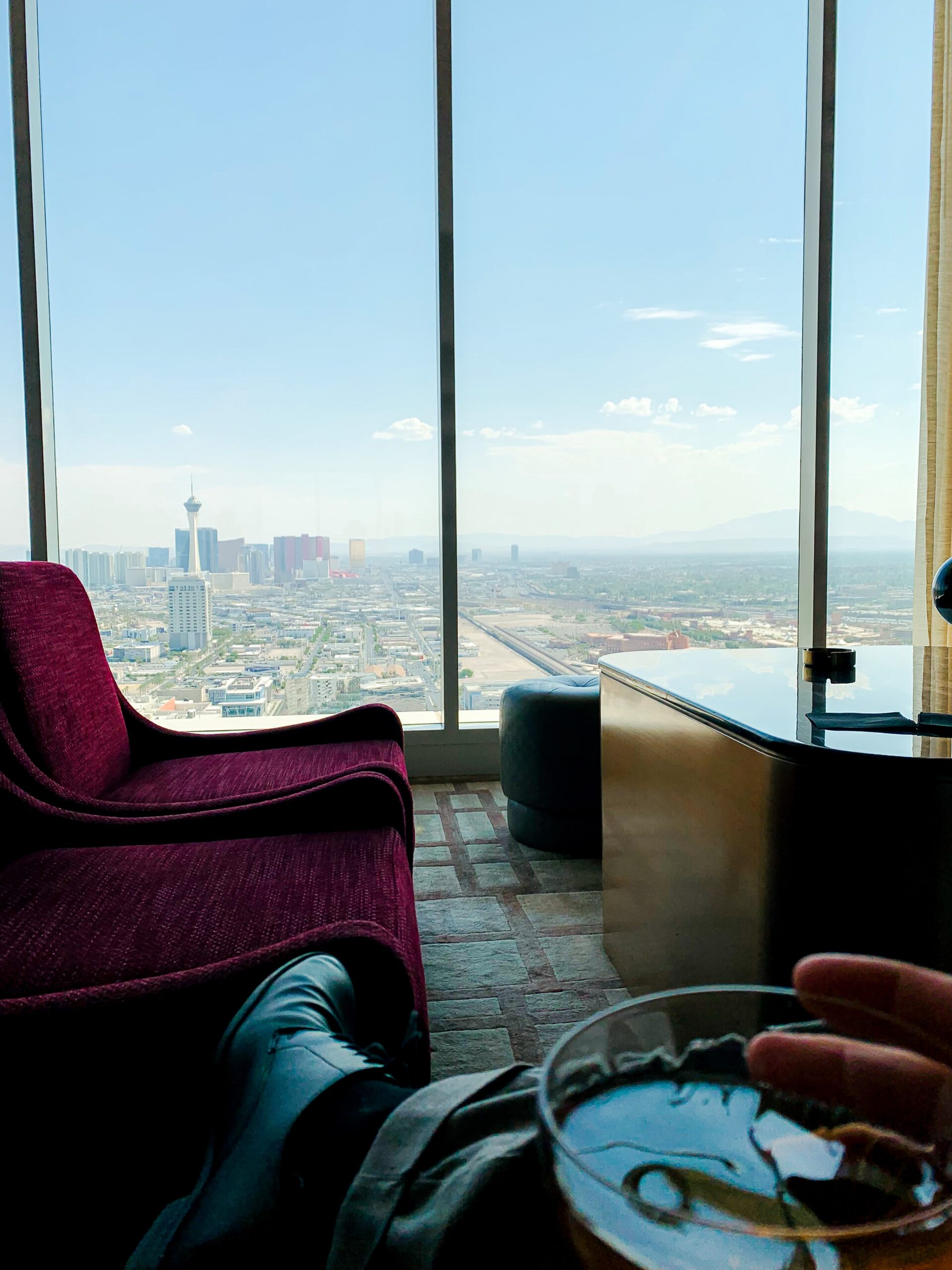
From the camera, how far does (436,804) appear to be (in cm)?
298

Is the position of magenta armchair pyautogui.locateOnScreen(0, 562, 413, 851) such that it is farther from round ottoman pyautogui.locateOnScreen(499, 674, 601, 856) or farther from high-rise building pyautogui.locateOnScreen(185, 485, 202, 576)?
high-rise building pyautogui.locateOnScreen(185, 485, 202, 576)

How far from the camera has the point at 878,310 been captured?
332 centimetres

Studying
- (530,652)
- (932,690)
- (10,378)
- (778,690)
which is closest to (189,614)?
(10,378)

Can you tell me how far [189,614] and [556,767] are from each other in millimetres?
1640

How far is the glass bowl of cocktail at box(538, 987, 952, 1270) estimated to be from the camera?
0.18 m

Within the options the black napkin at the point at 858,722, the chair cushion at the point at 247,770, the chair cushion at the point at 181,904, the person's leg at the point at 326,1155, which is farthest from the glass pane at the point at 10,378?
the person's leg at the point at 326,1155

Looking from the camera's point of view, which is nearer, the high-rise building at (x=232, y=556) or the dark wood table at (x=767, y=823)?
the dark wood table at (x=767, y=823)

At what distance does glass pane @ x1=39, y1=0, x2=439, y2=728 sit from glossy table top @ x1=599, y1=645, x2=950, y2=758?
1774 mm

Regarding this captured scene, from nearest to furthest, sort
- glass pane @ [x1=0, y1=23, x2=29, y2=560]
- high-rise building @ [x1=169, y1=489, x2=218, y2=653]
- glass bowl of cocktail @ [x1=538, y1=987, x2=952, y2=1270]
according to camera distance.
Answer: glass bowl of cocktail @ [x1=538, y1=987, x2=952, y2=1270], glass pane @ [x1=0, y1=23, x2=29, y2=560], high-rise building @ [x1=169, y1=489, x2=218, y2=653]

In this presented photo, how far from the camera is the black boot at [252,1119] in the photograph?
1.57 ft

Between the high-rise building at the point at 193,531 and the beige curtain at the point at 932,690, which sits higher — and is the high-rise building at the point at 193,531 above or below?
above

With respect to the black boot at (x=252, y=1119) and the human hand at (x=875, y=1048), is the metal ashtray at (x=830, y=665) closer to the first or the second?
the black boot at (x=252, y=1119)

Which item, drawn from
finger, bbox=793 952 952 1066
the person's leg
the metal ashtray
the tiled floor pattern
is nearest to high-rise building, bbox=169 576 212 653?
the tiled floor pattern

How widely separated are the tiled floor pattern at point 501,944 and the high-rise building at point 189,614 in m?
1.17
